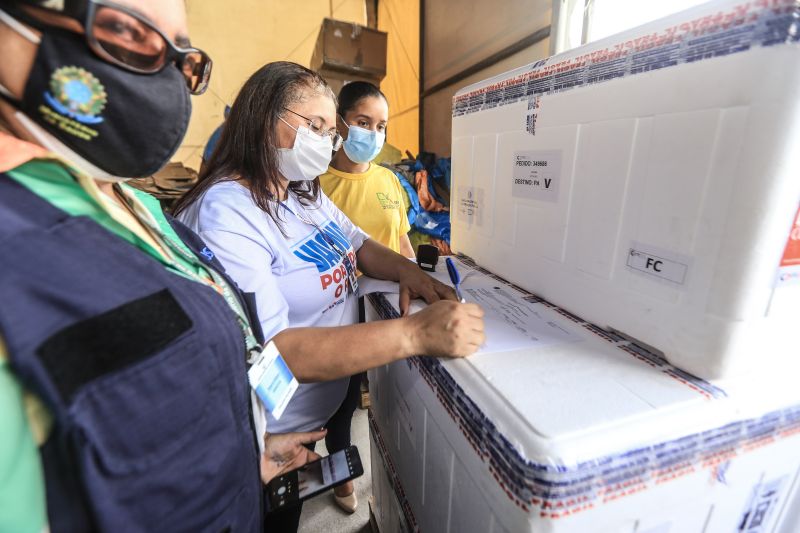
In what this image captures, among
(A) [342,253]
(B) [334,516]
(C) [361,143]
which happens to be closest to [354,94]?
(C) [361,143]

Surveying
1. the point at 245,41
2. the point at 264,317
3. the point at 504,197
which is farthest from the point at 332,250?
the point at 245,41

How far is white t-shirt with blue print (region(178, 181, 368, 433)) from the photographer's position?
2.23ft

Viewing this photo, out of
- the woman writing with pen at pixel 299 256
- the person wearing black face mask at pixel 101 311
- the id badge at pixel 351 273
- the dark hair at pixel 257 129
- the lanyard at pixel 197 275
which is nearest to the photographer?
the person wearing black face mask at pixel 101 311

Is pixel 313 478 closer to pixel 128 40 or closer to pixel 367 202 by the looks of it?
pixel 128 40

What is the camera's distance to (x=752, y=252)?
0.42 meters

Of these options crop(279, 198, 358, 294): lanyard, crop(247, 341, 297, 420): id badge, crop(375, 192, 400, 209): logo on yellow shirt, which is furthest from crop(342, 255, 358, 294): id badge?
crop(375, 192, 400, 209): logo on yellow shirt

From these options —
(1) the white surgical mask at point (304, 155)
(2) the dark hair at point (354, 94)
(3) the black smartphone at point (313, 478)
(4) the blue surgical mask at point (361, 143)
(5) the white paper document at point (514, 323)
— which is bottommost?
(3) the black smartphone at point (313, 478)

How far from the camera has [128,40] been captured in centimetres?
41

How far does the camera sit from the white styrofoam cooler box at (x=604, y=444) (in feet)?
1.24

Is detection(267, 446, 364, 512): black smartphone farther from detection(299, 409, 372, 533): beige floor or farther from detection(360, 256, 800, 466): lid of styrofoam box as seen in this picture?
detection(299, 409, 372, 533): beige floor

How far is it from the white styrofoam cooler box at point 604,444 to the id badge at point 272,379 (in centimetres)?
24

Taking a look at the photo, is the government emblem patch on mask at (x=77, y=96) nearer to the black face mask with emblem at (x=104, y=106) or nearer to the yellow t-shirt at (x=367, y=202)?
the black face mask with emblem at (x=104, y=106)

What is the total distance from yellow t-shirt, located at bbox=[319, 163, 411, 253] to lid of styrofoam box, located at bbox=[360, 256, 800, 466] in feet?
3.94

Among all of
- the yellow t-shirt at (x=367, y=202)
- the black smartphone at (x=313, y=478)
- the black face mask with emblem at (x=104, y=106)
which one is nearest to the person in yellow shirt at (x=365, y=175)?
the yellow t-shirt at (x=367, y=202)
